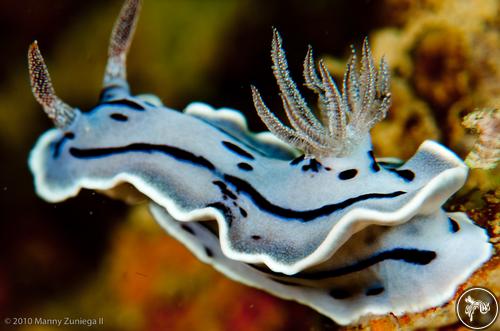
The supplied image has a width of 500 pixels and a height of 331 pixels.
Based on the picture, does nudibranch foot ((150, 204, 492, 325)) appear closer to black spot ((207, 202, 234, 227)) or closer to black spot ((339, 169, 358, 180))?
black spot ((339, 169, 358, 180))

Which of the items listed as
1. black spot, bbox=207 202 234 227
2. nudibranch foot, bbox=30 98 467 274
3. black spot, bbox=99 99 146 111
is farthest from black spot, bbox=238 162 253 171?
black spot, bbox=99 99 146 111

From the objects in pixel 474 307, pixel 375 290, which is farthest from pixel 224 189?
pixel 474 307

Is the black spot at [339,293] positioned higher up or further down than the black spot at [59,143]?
further down

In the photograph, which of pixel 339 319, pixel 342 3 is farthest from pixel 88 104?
pixel 339 319

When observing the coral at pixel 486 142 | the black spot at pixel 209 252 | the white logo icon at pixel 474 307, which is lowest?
the black spot at pixel 209 252

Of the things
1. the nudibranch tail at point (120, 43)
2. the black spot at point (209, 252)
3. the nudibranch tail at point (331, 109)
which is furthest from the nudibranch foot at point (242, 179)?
the black spot at point (209, 252)

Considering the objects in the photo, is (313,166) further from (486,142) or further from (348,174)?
(486,142)

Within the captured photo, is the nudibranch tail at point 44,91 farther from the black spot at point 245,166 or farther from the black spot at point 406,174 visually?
the black spot at point 406,174

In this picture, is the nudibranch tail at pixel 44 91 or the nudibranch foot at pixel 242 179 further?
the nudibranch tail at pixel 44 91
